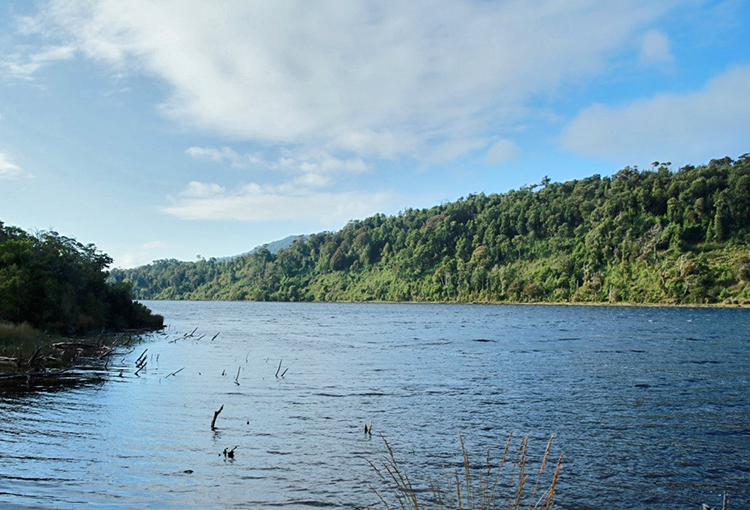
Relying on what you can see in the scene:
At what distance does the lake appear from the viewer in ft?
50.6

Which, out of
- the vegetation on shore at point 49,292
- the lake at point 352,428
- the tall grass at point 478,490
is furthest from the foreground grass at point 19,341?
the tall grass at point 478,490

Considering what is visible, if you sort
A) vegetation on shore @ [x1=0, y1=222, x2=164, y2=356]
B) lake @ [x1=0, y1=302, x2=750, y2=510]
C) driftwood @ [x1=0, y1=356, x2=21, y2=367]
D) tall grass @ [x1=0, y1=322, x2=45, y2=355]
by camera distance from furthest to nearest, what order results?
1. vegetation on shore @ [x1=0, y1=222, x2=164, y2=356]
2. tall grass @ [x1=0, y1=322, x2=45, y2=355]
3. driftwood @ [x1=0, y1=356, x2=21, y2=367]
4. lake @ [x1=0, y1=302, x2=750, y2=510]

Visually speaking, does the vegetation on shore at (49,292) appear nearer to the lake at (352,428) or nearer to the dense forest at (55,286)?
the dense forest at (55,286)

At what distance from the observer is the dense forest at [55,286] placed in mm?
43000

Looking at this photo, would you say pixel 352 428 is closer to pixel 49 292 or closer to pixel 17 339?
pixel 17 339

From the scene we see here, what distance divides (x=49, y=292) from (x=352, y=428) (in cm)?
3608

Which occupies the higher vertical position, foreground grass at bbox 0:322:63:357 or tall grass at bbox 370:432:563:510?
foreground grass at bbox 0:322:63:357

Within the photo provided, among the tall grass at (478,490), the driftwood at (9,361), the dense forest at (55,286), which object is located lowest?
the tall grass at (478,490)

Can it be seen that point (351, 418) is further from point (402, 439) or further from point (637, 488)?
point (637, 488)

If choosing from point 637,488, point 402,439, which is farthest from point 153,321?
point 637,488

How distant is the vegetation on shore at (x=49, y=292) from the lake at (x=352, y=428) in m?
5.93

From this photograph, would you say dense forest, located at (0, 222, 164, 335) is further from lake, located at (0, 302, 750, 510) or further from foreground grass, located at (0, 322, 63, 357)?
lake, located at (0, 302, 750, 510)

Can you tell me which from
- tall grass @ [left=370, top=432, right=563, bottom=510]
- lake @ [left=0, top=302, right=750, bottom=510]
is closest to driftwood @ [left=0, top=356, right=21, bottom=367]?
lake @ [left=0, top=302, right=750, bottom=510]

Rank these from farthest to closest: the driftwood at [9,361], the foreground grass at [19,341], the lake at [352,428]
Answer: the foreground grass at [19,341], the driftwood at [9,361], the lake at [352,428]
